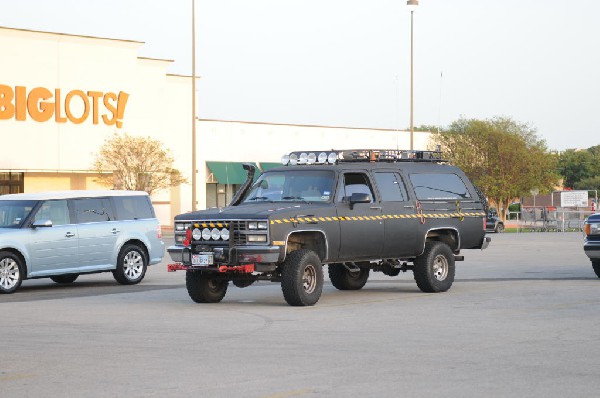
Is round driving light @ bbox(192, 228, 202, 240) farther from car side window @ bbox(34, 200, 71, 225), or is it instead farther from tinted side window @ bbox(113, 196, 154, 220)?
tinted side window @ bbox(113, 196, 154, 220)

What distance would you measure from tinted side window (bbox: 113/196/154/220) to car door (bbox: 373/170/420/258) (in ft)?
21.2

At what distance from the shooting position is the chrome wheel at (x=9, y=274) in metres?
21.4

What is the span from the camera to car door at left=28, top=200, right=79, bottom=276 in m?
22.0

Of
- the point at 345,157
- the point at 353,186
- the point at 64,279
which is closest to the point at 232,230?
the point at 353,186

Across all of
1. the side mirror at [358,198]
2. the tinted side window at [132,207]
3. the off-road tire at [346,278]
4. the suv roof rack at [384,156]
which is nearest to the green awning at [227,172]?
the tinted side window at [132,207]

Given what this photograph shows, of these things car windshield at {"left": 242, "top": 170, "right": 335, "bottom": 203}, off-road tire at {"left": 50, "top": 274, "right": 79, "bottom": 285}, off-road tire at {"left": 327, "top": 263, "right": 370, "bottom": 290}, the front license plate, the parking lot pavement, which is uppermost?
car windshield at {"left": 242, "top": 170, "right": 335, "bottom": 203}

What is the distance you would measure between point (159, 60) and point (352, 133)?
1815cm

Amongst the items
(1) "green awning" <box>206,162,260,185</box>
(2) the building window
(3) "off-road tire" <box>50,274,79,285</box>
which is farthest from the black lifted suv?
(1) "green awning" <box>206,162,260,185</box>

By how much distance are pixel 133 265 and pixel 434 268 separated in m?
6.73

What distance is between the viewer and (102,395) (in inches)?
383

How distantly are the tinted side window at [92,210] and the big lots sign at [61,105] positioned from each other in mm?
38430

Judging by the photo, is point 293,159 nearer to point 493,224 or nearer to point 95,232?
point 95,232

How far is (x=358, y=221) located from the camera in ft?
61.9

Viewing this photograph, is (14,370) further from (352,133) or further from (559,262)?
(352,133)
